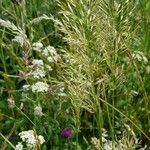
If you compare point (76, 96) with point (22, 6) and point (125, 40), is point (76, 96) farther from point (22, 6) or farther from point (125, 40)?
point (22, 6)

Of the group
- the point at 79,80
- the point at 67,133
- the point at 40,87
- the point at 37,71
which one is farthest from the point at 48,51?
the point at 79,80

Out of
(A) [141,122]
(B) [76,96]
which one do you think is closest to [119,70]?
(B) [76,96]

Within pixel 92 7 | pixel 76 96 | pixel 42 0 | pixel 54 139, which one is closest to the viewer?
pixel 92 7

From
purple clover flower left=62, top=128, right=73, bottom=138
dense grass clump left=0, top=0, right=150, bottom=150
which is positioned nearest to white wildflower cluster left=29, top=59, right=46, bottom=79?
dense grass clump left=0, top=0, right=150, bottom=150

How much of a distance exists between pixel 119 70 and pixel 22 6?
74 cm

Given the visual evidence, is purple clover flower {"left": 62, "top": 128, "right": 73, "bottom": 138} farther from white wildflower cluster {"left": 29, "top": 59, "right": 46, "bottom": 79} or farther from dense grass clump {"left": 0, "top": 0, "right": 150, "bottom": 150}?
white wildflower cluster {"left": 29, "top": 59, "right": 46, "bottom": 79}

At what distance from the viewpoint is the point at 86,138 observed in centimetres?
261

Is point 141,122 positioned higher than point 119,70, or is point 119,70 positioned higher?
point 119,70

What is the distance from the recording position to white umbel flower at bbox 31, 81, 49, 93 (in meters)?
2.39

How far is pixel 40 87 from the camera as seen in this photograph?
241cm

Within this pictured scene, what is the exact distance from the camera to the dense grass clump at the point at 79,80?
4.95ft

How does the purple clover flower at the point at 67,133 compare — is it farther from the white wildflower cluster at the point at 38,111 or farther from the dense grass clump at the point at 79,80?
the white wildflower cluster at the point at 38,111

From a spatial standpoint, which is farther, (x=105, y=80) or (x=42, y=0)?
(x=42, y=0)

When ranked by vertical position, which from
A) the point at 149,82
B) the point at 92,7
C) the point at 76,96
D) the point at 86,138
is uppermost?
the point at 92,7
